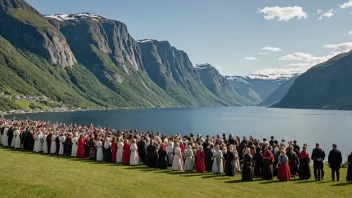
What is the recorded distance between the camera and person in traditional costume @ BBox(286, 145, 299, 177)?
2527cm

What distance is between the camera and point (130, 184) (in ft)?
65.6

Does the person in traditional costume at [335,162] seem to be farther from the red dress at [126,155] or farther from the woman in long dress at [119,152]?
the woman in long dress at [119,152]

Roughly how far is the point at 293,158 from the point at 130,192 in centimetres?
1321

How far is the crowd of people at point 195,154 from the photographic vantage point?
79.9 ft

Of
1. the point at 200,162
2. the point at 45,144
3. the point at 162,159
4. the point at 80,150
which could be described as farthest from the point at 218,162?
the point at 45,144

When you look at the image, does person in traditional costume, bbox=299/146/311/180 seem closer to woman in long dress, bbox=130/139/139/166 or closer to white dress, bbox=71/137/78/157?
woman in long dress, bbox=130/139/139/166

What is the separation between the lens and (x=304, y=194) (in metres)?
19.6

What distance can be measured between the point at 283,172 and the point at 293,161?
7.02ft

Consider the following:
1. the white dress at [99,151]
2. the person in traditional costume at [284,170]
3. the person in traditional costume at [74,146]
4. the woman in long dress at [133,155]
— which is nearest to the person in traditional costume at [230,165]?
the person in traditional costume at [284,170]

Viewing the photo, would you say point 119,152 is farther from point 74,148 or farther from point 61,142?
point 61,142

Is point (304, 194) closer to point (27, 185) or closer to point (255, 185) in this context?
point (255, 185)

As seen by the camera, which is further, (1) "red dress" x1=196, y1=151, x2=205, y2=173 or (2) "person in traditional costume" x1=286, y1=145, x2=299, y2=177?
(1) "red dress" x1=196, y1=151, x2=205, y2=173

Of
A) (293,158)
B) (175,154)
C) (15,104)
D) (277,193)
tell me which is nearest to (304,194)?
(277,193)

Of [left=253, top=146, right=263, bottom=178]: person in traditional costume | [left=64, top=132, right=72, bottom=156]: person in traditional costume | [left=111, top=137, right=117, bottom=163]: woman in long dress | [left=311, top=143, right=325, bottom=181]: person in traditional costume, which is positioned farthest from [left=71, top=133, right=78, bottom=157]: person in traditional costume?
[left=311, top=143, right=325, bottom=181]: person in traditional costume
